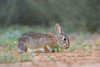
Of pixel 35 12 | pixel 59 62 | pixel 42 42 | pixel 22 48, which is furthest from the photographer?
pixel 35 12

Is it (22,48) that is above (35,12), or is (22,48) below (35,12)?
below

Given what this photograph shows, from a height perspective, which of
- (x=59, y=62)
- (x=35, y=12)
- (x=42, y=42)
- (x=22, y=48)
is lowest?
(x=59, y=62)

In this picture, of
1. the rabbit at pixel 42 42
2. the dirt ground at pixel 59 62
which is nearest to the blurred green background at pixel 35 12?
the rabbit at pixel 42 42

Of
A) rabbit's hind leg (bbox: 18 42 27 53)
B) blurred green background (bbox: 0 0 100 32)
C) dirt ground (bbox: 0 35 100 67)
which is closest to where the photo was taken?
dirt ground (bbox: 0 35 100 67)

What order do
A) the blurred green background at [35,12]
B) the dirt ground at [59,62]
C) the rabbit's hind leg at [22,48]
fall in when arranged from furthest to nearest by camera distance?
the blurred green background at [35,12], the rabbit's hind leg at [22,48], the dirt ground at [59,62]

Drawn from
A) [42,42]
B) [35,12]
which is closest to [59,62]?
[42,42]

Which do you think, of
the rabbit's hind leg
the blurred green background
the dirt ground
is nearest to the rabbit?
the rabbit's hind leg

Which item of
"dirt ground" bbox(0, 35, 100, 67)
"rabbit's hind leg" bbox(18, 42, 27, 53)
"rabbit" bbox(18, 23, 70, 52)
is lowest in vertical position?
"dirt ground" bbox(0, 35, 100, 67)

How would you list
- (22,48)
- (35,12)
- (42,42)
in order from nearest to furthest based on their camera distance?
(22,48), (42,42), (35,12)

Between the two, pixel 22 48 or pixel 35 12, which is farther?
pixel 35 12

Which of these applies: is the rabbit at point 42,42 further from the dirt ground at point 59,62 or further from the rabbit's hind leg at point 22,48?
the dirt ground at point 59,62

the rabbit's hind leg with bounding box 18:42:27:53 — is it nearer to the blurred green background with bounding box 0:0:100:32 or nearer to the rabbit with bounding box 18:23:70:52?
the rabbit with bounding box 18:23:70:52

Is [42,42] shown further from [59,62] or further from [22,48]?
[59,62]

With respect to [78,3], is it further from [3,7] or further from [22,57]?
[22,57]
